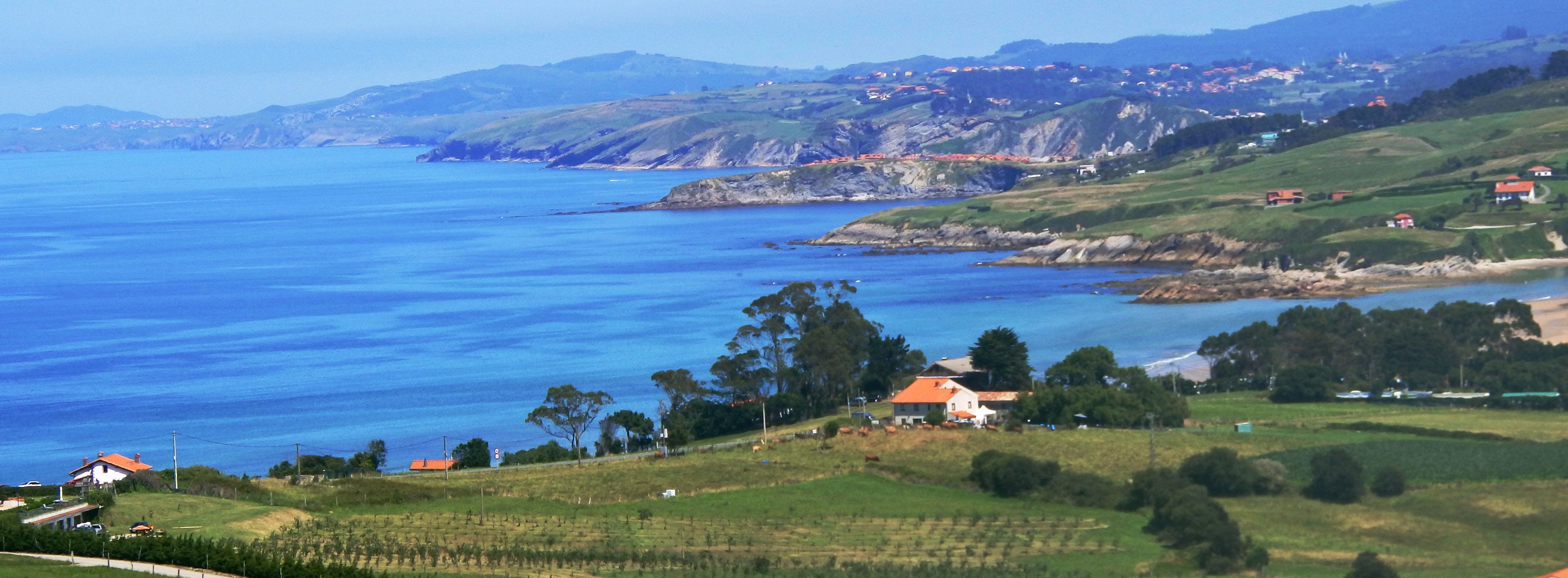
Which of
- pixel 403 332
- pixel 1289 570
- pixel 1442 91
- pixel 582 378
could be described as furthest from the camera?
pixel 1442 91

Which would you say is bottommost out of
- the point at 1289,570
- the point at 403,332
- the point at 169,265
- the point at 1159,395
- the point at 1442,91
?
the point at 1289,570

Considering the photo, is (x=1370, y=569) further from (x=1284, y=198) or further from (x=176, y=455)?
(x=1284, y=198)

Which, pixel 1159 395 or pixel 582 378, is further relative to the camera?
pixel 582 378

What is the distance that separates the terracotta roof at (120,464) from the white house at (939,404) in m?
16.9

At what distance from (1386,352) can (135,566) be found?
110 ft

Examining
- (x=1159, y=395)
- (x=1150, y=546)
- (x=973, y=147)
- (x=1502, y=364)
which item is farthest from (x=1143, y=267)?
(x=973, y=147)

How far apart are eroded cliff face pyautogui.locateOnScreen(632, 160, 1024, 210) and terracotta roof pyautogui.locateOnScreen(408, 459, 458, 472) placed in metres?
102

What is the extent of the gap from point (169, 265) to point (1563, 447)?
88072mm

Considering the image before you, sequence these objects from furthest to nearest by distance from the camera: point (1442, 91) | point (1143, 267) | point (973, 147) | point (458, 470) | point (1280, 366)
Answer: point (973, 147)
point (1442, 91)
point (1143, 267)
point (1280, 366)
point (458, 470)

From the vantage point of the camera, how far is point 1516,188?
80500 millimetres

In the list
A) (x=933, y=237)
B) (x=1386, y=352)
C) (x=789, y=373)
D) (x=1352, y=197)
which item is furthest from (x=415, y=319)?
(x=1352, y=197)

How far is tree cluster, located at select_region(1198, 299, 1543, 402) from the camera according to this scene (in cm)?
4066

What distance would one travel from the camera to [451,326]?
68.8m

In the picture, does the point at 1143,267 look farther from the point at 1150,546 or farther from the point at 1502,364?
the point at 1150,546
